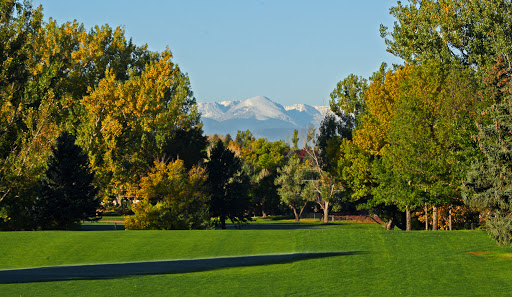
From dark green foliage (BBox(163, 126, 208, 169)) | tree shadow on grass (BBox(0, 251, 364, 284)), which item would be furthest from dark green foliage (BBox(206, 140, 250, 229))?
tree shadow on grass (BBox(0, 251, 364, 284))

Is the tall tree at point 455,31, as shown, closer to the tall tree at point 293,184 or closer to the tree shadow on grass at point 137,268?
the tree shadow on grass at point 137,268

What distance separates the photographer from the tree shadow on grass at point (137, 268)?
71.2 feet

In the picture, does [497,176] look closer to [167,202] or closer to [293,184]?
[167,202]

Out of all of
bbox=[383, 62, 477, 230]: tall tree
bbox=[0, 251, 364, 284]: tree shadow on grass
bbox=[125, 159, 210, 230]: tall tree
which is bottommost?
bbox=[0, 251, 364, 284]: tree shadow on grass

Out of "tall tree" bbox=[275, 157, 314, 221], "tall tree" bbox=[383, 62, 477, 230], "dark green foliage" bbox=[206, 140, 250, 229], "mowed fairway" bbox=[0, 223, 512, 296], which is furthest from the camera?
"tall tree" bbox=[275, 157, 314, 221]

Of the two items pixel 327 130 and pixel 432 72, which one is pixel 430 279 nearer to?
pixel 432 72

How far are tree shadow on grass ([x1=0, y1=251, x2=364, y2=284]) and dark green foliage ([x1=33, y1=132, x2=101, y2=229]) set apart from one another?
716 inches

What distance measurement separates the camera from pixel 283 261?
25.9 meters

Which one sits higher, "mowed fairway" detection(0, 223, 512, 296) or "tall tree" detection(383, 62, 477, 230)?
A: "tall tree" detection(383, 62, 477, 230)

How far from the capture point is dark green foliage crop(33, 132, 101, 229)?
137 feet

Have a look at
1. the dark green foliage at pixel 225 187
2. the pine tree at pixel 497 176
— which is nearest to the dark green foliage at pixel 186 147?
the dark green foliage at pixel 225 187

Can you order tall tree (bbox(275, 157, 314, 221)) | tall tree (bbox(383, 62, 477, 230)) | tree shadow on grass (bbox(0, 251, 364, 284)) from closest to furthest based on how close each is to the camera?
tree shadow on grass (bbox(0, 251, 364, 284))
tall tree (bbox(383, 62, 477, 230))
tall tree (bbox(275, 157, 314, 221))

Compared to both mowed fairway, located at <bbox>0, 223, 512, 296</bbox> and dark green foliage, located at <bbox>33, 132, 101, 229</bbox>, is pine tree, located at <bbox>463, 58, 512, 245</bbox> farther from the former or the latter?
dark green foliage, located at <bbox>33, 132, 101, 229</bbox>

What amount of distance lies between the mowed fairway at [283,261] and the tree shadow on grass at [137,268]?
1.08ft
